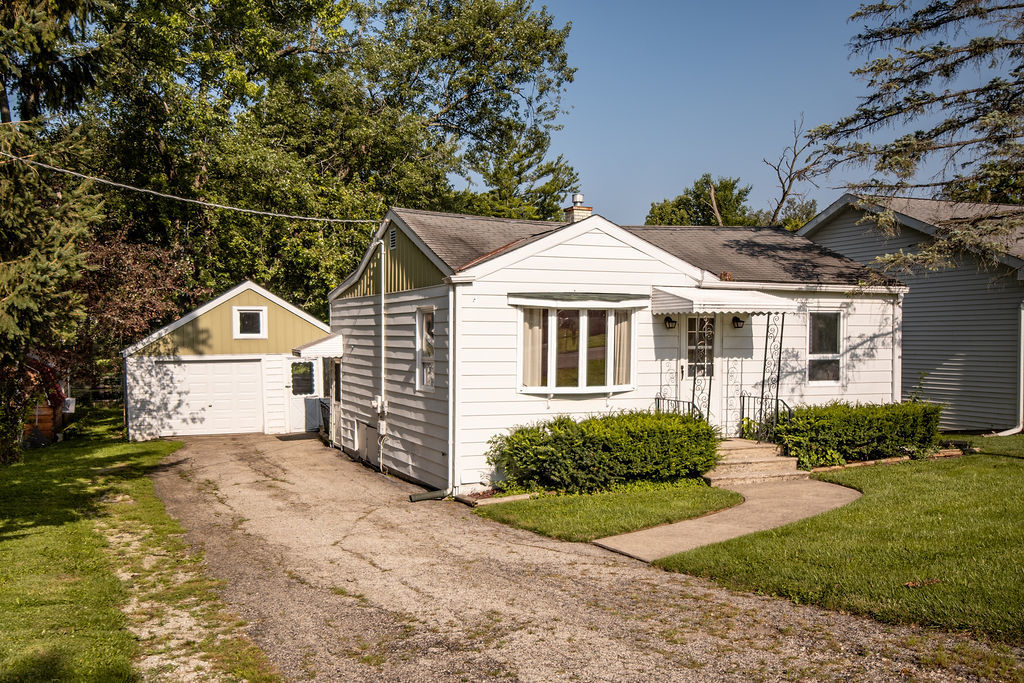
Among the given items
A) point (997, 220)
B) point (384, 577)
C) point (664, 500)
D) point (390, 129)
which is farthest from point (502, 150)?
point (384, 577)

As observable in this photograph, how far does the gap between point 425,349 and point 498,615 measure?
6986 millimetres

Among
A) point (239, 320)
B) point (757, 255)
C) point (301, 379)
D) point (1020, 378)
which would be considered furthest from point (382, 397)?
point (1020, 378)

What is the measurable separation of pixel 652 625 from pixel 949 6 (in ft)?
52.8

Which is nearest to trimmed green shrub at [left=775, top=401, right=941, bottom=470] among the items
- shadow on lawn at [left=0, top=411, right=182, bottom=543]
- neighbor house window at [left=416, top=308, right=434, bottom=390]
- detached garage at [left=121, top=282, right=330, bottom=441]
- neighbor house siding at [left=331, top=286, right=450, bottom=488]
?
neighbor house siding at [left=331, top=286, right=450, bottom=488]

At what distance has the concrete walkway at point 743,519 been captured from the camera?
8.69 m

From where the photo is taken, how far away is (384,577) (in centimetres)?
792

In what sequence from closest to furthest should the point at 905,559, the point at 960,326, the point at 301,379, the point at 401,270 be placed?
the point at 905,559 < the point at 401,270 < the point at 960,326 < the point at 301,379

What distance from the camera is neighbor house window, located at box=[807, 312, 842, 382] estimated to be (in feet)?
47.5

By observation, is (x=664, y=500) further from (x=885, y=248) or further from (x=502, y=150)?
(x=502, y=150)

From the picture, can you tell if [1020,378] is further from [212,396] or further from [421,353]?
[212,396]

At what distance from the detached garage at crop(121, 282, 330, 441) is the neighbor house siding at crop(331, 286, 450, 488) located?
4919 millimetres

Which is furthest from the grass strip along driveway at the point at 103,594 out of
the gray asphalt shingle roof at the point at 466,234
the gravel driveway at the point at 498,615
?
the gray asphalt shingle roof at the point at 466,234

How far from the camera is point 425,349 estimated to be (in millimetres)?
13062

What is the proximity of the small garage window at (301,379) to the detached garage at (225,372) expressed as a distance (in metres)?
0.03
